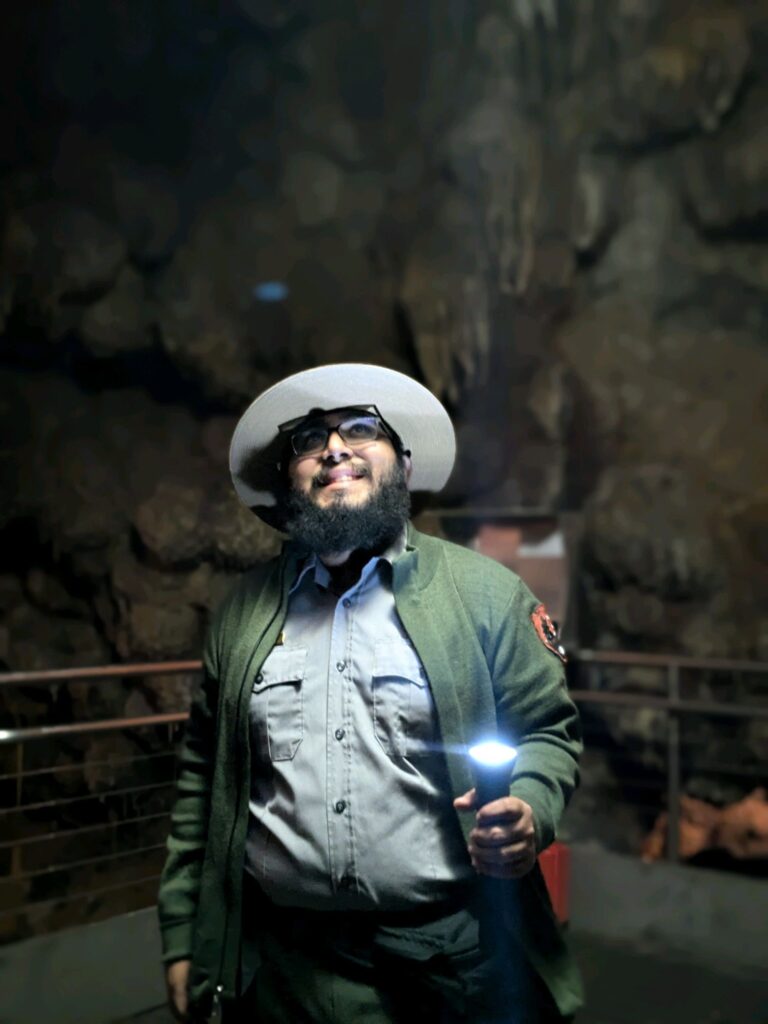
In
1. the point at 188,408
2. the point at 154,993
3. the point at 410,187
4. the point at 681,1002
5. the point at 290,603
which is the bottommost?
the point at 681,1002

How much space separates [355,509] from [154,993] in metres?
0.92

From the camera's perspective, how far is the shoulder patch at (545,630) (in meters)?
1.03

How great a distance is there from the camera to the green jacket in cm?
99

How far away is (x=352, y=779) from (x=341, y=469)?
33cm

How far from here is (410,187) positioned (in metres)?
3.39

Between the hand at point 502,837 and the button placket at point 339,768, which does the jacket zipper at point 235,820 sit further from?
the hand at point 502,837

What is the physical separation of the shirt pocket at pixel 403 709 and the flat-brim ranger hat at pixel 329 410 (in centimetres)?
29

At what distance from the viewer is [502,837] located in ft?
2.89

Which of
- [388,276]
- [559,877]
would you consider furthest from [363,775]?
[388,276]

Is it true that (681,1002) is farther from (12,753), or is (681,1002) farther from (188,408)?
(188,408)

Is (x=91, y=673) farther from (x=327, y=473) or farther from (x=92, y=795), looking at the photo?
(x=327, y=473)

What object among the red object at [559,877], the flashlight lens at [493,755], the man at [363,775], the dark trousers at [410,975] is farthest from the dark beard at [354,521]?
the red object at [559,877]

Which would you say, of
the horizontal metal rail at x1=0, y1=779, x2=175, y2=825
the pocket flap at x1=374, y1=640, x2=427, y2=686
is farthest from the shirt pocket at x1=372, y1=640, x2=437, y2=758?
the horizontal metal rail at x1=0, y1=779, x2=175, y2=825

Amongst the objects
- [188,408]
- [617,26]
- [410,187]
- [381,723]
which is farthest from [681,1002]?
[617,26]
